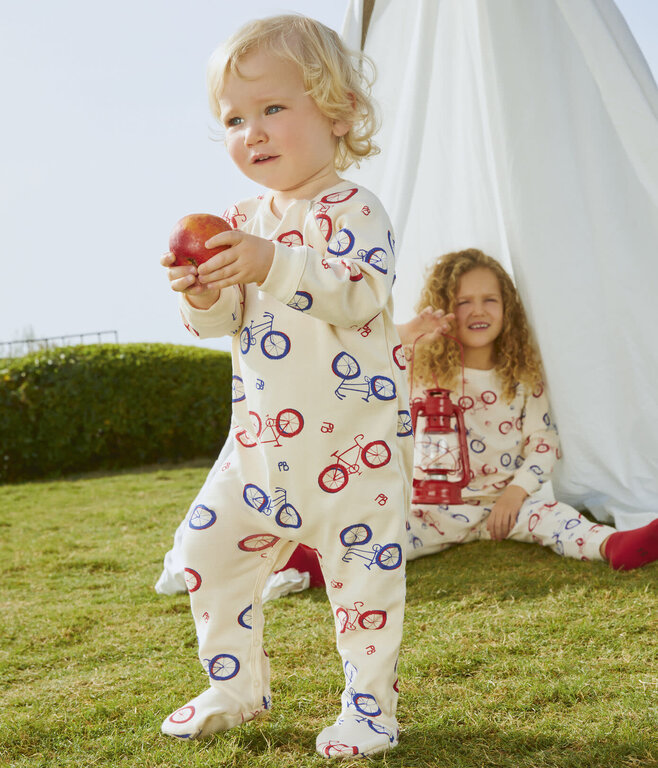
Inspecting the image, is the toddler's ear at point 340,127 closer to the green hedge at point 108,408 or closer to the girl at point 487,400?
the girl at point 487,400

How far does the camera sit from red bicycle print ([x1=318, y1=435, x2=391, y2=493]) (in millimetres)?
1727

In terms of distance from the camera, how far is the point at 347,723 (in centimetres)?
170

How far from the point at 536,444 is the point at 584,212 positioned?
975 millimetres

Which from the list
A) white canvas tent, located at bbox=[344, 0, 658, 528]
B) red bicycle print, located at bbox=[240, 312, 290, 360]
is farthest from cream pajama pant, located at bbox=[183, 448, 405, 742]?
white canvas tent, located at bbox=[344, 0, 658, 528]

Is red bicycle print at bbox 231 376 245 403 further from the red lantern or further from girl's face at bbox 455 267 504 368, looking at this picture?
Result: girl's face at bbox 455 267 504 368

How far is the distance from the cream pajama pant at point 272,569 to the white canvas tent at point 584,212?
6.09 feet

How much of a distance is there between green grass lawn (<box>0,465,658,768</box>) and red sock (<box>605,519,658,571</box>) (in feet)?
0.16

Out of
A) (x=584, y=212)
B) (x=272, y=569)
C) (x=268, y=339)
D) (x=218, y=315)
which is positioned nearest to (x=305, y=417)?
(x=268, y=339)

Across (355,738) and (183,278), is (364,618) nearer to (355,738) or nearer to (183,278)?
(355,738)

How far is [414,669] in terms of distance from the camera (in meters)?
2.14

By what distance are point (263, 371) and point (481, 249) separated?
2.30m

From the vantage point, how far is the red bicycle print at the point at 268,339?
174 cm

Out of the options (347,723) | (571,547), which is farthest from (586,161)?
(347,723)

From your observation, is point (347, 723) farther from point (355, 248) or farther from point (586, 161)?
point (586, 161)
